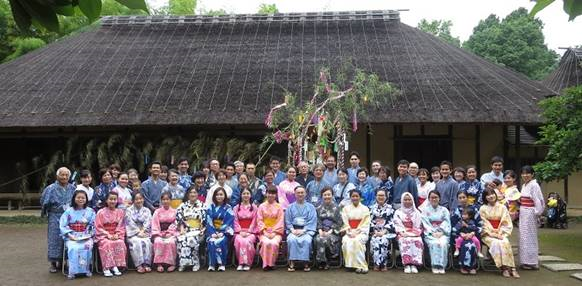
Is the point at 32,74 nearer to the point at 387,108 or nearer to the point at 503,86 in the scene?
the point at 387,108

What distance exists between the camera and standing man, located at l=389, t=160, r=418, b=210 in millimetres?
7125

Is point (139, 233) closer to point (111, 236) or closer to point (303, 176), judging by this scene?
point (111, 236)

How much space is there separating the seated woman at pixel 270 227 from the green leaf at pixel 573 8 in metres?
5.49

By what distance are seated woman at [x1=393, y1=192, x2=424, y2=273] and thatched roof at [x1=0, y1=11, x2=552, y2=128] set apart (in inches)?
170

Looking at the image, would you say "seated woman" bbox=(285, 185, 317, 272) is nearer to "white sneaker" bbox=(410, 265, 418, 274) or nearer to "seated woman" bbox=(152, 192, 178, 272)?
"white sneaker" bbox=(410, 265, 418, 274)

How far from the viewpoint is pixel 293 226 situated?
22.2 feet

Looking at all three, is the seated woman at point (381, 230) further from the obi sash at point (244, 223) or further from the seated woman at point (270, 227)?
the obi sash at point (244, 223)

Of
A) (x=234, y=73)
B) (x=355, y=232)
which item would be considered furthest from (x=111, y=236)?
(x=234, y=73)

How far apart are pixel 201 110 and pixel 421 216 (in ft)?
A: 20.3

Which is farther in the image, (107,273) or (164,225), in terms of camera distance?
(164,225)

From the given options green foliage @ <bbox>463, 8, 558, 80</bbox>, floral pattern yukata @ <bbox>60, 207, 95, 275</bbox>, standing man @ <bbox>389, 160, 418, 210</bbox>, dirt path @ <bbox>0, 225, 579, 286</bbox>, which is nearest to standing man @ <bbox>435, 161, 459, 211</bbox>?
standing man @ <bbox>389, 160, 418, 210</bbox>

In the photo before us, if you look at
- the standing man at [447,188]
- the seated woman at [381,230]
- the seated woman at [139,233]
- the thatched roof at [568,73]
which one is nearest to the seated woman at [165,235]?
the seated woman at [139,233]

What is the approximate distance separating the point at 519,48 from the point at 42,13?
2986 centimetres

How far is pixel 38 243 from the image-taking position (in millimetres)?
8492
